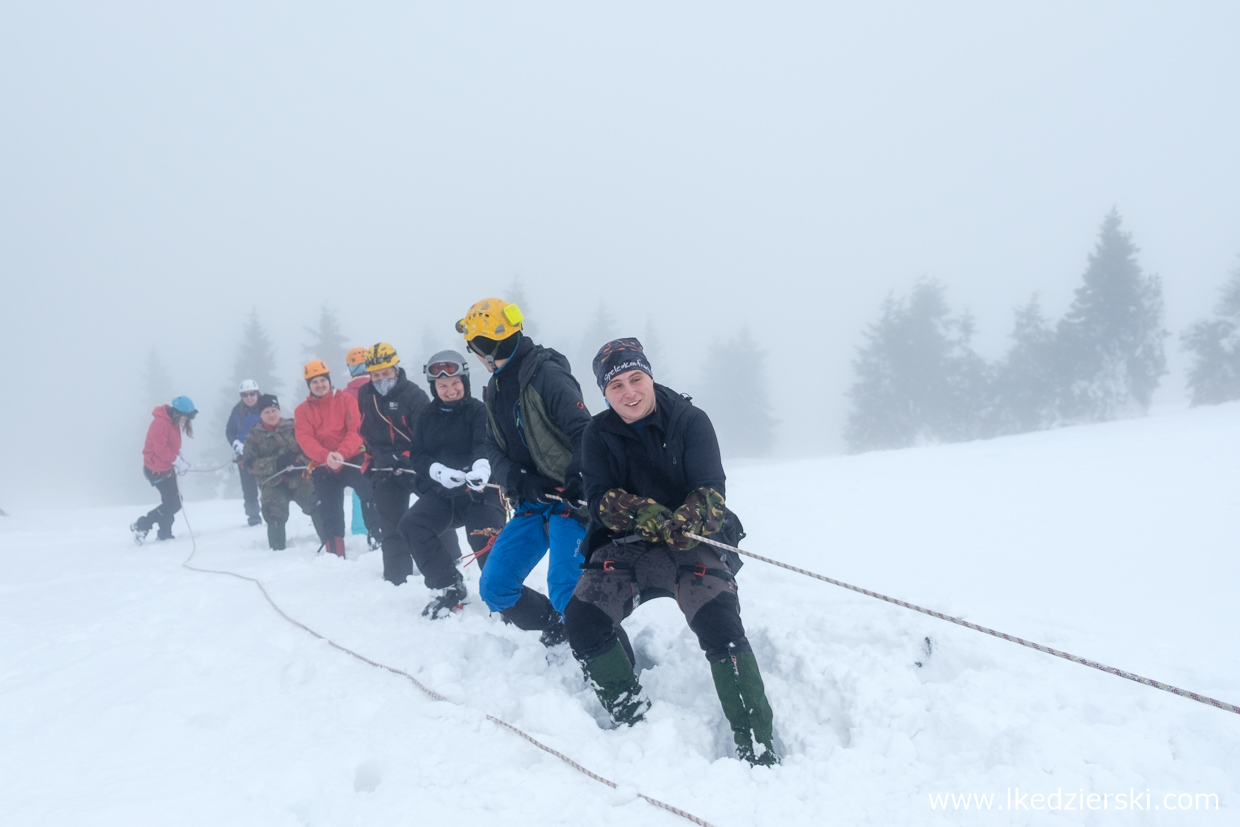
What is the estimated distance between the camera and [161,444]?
38.6 ft

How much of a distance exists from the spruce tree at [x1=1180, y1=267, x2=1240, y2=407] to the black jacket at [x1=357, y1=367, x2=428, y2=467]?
35.5m

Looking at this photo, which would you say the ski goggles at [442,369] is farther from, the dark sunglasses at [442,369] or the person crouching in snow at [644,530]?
the person crouching in snow at [644,530]

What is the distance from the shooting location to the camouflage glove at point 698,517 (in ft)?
11.6

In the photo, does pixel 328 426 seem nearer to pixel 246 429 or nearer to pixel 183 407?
pixel 246 429

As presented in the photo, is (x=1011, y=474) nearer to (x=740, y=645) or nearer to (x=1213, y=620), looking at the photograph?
(x=1213, y=620)

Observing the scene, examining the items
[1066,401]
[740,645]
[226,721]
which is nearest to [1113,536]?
[740,645]

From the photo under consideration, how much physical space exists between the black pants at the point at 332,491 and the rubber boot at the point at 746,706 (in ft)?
21.4

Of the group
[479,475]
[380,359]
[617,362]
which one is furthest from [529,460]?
[380,359]

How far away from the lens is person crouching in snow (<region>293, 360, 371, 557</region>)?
832cm

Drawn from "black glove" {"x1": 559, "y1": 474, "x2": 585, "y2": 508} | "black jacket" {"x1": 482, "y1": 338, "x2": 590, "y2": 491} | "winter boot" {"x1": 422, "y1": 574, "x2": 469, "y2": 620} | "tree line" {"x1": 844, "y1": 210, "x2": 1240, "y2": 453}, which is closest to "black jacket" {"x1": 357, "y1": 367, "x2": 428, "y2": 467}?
"winter boot" {"x1": 422, "y1": 574, "x2": 469, "y2": 620}

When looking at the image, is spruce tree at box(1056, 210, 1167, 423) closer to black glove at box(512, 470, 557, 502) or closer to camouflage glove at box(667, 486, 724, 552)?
black glove at box(512, 470, 557, 502)

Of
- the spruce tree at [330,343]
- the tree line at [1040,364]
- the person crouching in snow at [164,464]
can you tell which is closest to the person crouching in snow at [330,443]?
the person crouching in snow at [164,464]

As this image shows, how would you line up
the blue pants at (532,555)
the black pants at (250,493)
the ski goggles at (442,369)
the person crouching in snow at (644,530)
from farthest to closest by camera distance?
the black pants at (250,493), the ski goggles at (442,369), the blue pants at (532,555), the person crouching in snow at (644,530)

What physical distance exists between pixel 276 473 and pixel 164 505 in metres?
3.96
